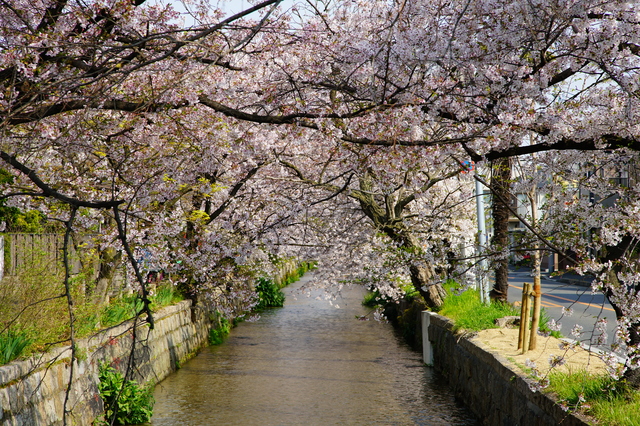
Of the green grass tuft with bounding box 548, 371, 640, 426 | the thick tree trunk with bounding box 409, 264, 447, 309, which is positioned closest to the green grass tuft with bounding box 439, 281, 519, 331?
the thick tree trunk with bounding box 409, 264, 447, 309

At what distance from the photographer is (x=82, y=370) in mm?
8977

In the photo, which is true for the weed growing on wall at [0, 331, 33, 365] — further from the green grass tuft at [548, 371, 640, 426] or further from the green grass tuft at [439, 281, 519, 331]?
the green grass tuft at [439, 281, 519, 331]

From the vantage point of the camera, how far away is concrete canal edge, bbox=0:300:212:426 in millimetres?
6703

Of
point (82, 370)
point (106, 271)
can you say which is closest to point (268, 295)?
point (106, 271)

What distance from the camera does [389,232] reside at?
46.5ft

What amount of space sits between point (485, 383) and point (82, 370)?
240 inches

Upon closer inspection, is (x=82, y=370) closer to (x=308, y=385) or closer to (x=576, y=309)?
(x=308, y=385)

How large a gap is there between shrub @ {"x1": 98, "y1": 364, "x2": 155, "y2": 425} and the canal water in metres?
0.40

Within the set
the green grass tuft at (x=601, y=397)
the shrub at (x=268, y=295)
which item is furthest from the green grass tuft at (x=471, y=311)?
the shrub at (x=268, y=295)

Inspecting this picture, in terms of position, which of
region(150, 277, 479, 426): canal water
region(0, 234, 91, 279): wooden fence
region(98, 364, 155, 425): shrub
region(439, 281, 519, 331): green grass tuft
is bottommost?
region(150, 277, 479, 426): canal water

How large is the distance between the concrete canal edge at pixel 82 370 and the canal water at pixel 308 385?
59 centimetres

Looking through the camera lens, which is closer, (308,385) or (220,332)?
(308,385)

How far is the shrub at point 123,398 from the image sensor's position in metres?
9.76

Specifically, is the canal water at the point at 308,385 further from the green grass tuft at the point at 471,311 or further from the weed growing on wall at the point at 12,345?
the weed growing on wall at the point at 12,345
